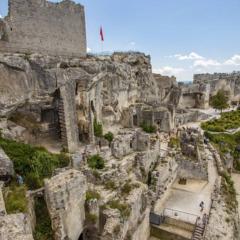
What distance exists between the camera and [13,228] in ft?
23.0

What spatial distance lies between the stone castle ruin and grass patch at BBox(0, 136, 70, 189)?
89 cm

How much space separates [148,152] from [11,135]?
30.3ft

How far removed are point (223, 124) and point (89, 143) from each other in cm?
2183

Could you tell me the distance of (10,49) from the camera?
67.6 ft

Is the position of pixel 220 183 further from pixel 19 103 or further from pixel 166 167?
pixel 19 103

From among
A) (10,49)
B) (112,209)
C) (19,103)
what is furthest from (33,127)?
(112,209)

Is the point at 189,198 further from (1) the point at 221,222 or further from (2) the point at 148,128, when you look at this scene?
(2) the point at 148,128

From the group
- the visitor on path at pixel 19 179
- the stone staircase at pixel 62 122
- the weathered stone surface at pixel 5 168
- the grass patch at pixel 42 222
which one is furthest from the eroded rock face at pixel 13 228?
the stone staircase at pixel 62 122

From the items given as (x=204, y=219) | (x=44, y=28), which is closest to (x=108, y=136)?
(x=204, y=219)

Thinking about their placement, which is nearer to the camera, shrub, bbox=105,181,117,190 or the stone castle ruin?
the stone castle ruin

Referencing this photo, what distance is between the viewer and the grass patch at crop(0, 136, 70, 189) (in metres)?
12.5

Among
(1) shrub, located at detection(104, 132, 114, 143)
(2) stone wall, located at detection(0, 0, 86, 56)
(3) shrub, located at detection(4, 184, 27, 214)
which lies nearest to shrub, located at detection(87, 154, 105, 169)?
(3) shrub, located at detection(4, 184, 27, 214)

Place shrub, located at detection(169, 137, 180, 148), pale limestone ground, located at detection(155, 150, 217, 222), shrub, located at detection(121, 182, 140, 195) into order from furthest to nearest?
shrub, located at detection(169, 137, 180, 148) < pale limestone ground, located at detection(155, 150, 217, 222) < shrub, located at detection(121, 182, 140, 195)

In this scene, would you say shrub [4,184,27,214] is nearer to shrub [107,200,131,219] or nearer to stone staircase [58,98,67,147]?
shrub [107,200,131,219]
